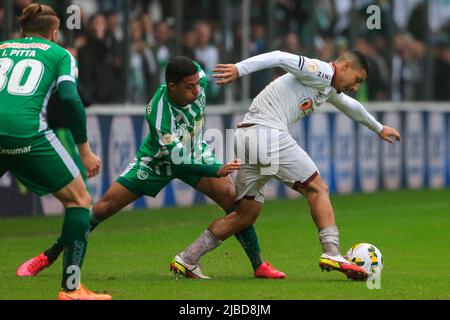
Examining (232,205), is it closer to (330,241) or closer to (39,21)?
(330,241)

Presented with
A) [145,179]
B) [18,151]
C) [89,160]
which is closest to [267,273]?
[145,179]

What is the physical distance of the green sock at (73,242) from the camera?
8664 mm

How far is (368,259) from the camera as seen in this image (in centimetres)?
1038

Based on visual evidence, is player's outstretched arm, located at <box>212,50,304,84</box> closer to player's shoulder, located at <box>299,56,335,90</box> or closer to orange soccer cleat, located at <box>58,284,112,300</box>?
player's shoulder, located at <box>299,56,335,90</box>

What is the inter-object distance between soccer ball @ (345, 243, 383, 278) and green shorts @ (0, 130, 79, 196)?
111 inches

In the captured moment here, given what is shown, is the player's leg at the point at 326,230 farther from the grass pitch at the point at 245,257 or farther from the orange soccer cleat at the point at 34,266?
the orange soccer cleat at the point at 34,266

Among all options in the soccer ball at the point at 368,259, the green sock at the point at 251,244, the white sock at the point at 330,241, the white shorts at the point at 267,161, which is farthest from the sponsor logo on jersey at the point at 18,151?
the soccer ball at the point at 368,259

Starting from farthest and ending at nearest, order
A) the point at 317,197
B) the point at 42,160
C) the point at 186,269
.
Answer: the point at 186,269
the point at 317,197
the point at 42,160

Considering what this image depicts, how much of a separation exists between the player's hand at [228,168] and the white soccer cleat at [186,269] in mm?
921

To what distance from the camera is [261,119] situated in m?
10.6

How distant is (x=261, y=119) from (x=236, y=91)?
10.5 m

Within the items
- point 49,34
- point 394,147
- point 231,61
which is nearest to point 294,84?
point 49,34

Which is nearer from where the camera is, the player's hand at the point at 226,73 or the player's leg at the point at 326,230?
the player's hand at the point at 226,73

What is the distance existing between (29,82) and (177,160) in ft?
6.99
